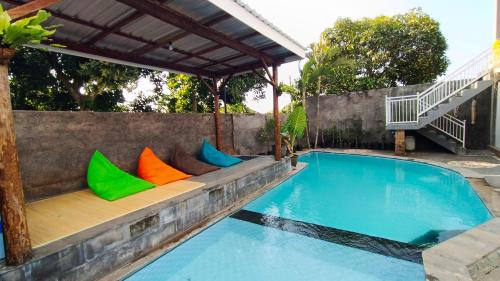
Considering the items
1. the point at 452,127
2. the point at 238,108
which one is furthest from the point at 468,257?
the point at 238,108

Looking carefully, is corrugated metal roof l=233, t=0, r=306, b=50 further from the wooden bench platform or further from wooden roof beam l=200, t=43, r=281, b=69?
the wooden bench platform

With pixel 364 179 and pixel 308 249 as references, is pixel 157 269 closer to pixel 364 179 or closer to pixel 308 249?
pixel 308 249

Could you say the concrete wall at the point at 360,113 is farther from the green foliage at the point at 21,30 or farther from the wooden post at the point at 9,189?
the wooden post at the point at 9,189

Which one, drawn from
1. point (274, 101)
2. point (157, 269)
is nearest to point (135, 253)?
point (157, 269)

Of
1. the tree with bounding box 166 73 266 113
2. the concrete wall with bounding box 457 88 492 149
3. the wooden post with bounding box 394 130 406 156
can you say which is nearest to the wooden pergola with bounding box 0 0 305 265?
the tree with bounding box 166 73 266 113

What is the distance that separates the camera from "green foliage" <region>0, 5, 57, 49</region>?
184 cm

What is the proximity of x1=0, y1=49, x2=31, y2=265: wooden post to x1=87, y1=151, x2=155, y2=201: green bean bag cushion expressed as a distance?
5.65ft

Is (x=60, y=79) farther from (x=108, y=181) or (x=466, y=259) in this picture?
(x=466, y=259)

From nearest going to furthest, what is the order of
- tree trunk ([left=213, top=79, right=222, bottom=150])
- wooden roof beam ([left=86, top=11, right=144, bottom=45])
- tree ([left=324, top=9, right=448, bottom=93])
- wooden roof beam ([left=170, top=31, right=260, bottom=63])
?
1. wooden roof beam ([left=86, top=11, right=144, bottom=45])
2. wooden roof beam ([left=170, top=31, right=260, bottom=63])
3. tree trunk ([left=213, top=79, right=222, bottom=150])
4. tree ([left=324, top=9, right=448, bottom=93])

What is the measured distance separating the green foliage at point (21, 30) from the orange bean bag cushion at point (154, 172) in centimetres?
312

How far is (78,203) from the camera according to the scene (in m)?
3.64

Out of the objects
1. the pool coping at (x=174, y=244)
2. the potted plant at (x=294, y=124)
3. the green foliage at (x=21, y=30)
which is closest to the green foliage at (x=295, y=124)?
the potted plant at (x=294, y=124)

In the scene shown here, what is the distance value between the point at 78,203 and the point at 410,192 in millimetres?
6491

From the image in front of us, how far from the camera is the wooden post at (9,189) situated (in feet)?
6.48
